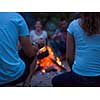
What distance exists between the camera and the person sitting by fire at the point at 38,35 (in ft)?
9.68

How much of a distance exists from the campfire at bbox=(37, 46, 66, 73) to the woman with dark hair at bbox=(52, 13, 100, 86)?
0.08 m

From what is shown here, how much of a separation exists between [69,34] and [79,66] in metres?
0.28

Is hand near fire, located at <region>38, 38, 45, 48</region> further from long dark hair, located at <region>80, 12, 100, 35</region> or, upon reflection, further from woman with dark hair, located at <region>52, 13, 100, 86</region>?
long dark hair, located at <region>80, 12, 100, 35</region>

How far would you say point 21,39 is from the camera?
2.98 meters

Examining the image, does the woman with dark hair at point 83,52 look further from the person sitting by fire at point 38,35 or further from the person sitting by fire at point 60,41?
the person sitting by fire at point 38,35

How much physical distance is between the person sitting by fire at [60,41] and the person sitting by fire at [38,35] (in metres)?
0.07

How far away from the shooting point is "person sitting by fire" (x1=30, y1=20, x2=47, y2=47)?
2951 mm

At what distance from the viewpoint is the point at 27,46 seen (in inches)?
117

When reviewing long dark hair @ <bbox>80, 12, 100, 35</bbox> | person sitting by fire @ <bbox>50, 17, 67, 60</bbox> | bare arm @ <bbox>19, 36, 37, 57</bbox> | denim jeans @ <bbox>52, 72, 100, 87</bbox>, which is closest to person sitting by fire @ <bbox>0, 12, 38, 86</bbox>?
bare arm @ <bbox>19, 36, 37, 57</bbox>

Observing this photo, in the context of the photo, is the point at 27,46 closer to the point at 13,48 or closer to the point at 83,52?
the point at 13,48

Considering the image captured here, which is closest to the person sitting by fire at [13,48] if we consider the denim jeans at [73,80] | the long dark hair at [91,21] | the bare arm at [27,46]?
the bare arm at [27,46]

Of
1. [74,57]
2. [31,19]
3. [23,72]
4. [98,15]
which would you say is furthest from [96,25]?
[23,72]

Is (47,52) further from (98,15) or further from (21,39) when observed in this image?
(98,15)
